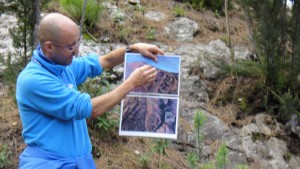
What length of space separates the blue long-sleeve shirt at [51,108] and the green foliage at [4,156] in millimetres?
2105

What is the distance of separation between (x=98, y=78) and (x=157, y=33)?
272 centimetres

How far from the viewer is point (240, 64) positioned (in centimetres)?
705

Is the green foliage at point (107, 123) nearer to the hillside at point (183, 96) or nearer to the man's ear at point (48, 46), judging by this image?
the hillside at point (183, 96)

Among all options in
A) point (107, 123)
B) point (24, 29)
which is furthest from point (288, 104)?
point (24, 29)

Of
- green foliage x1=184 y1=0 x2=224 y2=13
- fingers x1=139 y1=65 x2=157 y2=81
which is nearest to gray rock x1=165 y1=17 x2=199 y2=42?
green foliage x1=184 y1=0 x2=224 y2=13

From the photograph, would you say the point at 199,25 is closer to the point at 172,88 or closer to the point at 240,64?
the point at 240,64

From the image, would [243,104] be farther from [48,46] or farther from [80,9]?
[48,46]

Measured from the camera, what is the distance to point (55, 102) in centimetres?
291

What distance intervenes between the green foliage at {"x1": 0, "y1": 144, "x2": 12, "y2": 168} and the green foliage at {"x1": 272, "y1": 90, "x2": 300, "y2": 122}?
3402mm

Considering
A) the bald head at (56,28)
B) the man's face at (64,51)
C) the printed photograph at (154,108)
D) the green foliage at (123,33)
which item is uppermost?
the green foliage at (123,33)

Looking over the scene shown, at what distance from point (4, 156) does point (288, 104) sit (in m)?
3.50

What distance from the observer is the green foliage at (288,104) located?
6286mm

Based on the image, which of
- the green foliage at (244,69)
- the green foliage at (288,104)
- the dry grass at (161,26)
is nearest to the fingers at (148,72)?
the green foliage at (288,104)

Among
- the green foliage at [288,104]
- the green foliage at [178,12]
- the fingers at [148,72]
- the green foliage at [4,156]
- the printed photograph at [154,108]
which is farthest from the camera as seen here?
the green foliage at [178,12]
